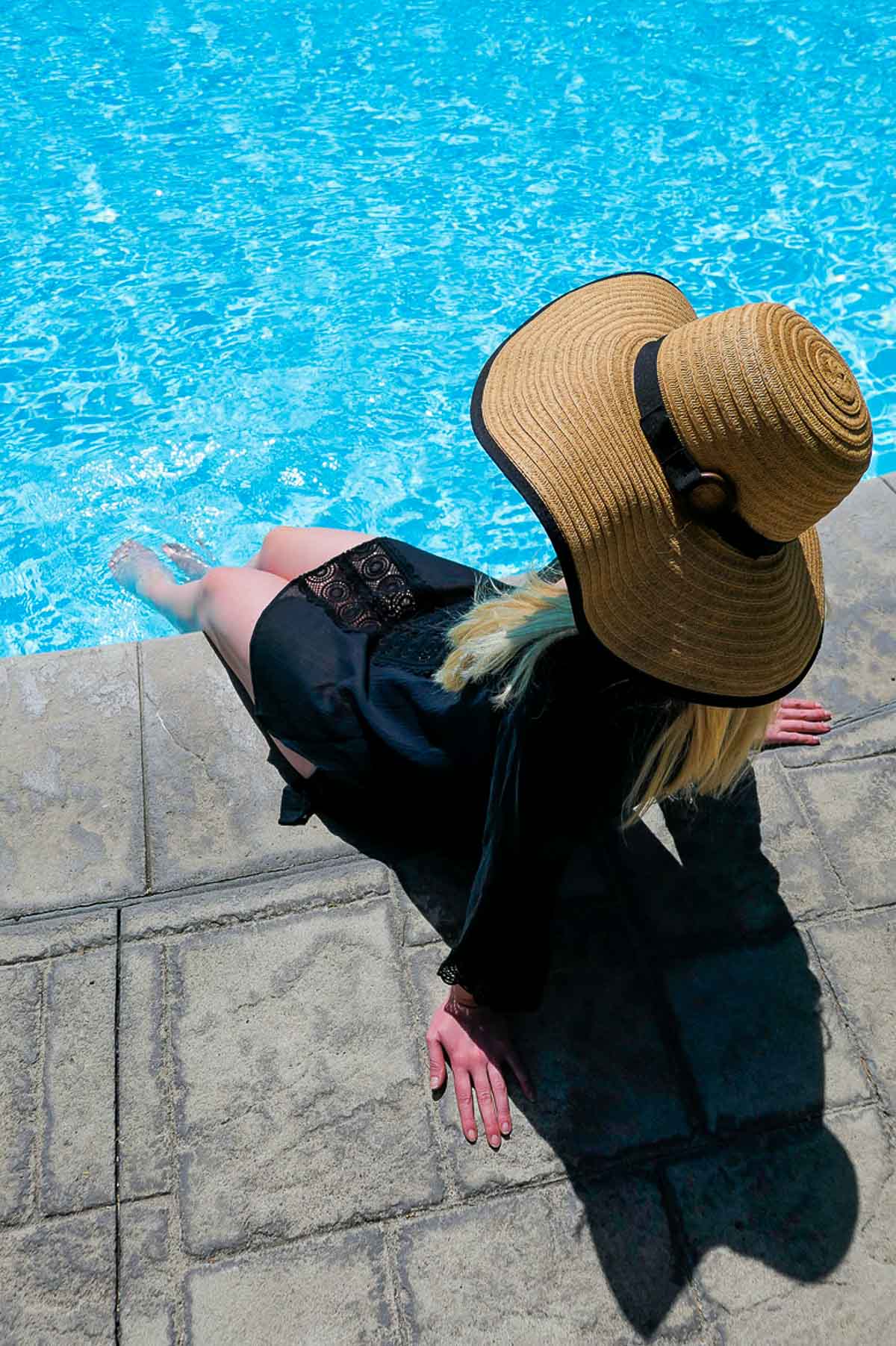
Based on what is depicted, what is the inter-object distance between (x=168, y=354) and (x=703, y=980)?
14.1ft

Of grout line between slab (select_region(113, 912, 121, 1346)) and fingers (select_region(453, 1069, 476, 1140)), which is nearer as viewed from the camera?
grout line between slab (select_region(113, 912, 121, 1346))

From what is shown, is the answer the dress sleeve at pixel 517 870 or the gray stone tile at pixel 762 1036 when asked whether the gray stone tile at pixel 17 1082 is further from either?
the gray stone tile at pixel 762 1036

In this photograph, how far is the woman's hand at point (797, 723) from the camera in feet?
10.7

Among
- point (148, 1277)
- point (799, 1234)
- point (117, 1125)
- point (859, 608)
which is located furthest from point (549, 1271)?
point (859, 608)

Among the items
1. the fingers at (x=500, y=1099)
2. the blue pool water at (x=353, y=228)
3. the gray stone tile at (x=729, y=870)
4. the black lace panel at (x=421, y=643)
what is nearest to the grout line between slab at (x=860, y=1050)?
the gray stone tile at (x=729, y=870)

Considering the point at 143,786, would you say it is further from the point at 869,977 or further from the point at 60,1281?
the point at 869,977

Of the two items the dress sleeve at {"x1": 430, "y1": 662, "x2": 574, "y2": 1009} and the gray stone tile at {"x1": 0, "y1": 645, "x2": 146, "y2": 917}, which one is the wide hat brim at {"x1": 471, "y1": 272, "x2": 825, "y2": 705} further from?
the gray stone tile at {"x1": 0, "y1": 645, "x2": 146, "y2": 917}

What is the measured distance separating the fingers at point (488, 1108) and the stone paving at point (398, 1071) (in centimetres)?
4

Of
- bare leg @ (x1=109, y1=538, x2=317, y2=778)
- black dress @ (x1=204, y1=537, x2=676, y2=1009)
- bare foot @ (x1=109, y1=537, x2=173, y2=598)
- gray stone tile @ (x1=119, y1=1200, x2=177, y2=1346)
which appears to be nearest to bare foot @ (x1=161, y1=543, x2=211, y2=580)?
bare foot @ (x1=109, y1=537, x2=173, y2=598)

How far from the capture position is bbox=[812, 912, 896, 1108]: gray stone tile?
2.70m

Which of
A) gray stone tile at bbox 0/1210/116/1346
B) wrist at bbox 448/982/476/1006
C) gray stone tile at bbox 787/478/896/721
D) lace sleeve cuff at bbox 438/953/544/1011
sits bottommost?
gray stone tile at bbox 0/1210/116/1346

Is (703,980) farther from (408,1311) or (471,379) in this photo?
(471,379)

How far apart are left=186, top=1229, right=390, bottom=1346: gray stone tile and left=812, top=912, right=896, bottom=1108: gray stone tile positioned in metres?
1.30

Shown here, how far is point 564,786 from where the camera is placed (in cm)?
234
